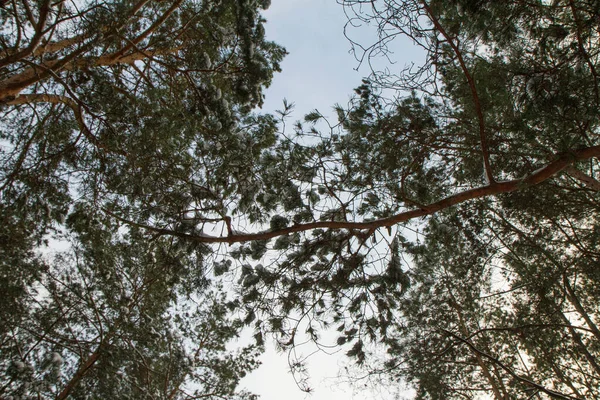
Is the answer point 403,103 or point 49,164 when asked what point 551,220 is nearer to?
point 403,103

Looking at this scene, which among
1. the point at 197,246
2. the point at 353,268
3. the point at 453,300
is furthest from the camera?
the point at 453,300

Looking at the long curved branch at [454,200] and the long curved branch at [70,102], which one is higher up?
the long curved branch at [70,102]

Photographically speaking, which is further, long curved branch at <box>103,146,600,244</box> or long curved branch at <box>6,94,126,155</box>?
long curved branch at <box>6,94,126,155</box>

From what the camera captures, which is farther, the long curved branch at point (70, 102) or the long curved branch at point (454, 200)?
the long curved branch at point (70, 102)

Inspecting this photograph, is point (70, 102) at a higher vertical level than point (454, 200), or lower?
higher

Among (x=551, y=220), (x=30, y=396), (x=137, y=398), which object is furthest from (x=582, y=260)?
(x=30, y=396)

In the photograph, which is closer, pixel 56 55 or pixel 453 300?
pixel 56 55

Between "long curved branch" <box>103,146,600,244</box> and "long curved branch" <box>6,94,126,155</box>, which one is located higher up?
"long curved branch" <box>6,94,126,155</box>

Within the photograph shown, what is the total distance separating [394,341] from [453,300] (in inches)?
108

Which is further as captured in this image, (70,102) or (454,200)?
(70,102)

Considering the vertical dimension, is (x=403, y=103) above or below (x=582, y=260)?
above

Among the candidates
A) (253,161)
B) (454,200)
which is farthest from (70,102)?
(454,200)

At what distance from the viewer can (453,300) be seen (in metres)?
6.95

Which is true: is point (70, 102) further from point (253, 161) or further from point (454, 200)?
point (454, 200)
